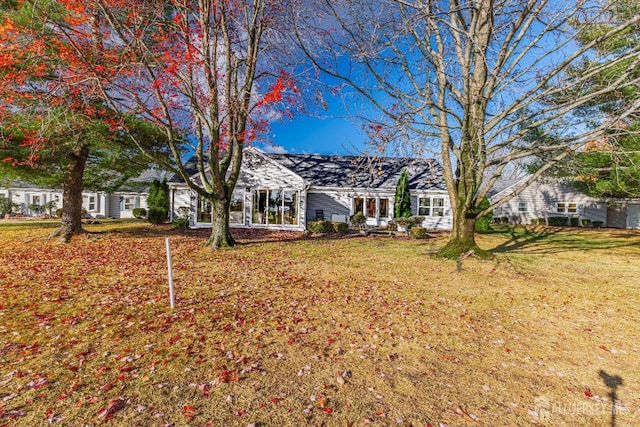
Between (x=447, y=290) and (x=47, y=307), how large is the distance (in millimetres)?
8030

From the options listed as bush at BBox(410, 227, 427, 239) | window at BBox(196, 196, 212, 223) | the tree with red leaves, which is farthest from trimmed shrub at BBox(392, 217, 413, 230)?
the tree with red leaves

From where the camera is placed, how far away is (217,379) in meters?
3.13

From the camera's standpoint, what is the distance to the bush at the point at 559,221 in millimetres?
27312

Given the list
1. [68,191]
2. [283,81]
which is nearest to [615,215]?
[283,81]

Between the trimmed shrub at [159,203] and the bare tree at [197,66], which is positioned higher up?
the bare tree at [197,66]

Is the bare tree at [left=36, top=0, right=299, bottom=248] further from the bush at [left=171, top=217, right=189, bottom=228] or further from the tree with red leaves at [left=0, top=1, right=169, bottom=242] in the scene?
the bush at [left=171, top=217, right=189, bottom=228]

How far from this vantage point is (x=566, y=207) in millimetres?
28078

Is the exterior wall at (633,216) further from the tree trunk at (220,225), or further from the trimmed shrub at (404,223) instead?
the tree trunk at (220,225)

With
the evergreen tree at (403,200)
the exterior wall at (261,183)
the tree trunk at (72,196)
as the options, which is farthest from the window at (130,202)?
the evergreen tree at (403,200)

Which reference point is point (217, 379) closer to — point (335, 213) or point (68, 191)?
point (68, 191)

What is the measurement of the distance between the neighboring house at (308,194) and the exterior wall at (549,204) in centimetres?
1347

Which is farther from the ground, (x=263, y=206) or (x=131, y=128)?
(x=131, y=128)

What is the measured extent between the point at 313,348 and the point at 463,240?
8625mm

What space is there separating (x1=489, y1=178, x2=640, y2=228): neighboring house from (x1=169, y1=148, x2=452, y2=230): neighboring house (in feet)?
38.5
